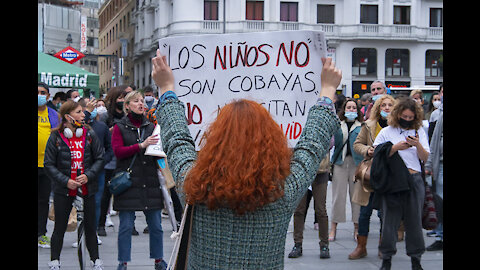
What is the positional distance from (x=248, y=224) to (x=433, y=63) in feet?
141

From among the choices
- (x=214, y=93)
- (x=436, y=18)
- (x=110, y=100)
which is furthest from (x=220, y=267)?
(x=436, y=18)

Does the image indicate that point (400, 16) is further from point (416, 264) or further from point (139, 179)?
point (139, 179)

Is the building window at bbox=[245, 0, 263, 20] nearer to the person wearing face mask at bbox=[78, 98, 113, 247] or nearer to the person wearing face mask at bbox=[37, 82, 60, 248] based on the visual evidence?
the person wearing face mask at bbox=[78, 98, 113, 247]

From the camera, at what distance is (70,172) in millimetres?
6133

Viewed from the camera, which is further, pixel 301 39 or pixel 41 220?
pixel 41 220

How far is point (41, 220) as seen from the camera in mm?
7570

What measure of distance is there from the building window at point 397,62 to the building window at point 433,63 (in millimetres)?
1480

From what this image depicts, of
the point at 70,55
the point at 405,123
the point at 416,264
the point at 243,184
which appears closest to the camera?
the point at 243,184

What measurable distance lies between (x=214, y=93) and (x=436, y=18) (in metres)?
42.1

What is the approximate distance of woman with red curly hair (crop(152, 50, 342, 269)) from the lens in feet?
8.11

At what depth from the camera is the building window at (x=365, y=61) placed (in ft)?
138

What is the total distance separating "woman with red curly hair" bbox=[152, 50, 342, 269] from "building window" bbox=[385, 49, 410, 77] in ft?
135

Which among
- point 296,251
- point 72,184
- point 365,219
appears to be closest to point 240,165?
point 72,184
